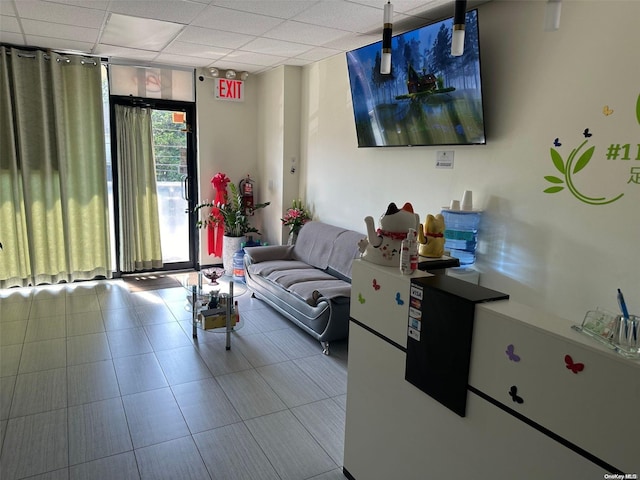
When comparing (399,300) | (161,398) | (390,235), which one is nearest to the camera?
(399,300)

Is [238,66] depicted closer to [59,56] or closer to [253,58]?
[253,58]

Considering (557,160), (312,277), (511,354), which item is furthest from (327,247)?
(511,354)

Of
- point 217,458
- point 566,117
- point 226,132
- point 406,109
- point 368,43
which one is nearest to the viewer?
point 217,458

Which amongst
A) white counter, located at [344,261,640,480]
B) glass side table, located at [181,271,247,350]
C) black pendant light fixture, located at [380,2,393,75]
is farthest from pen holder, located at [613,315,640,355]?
glass side table, located at [181,271,247,350]

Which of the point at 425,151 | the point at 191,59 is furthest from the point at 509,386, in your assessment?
the point at 191,59

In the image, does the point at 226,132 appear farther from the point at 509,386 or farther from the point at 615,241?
the point at 509,386

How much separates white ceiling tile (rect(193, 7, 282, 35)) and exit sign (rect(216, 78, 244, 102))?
200cm

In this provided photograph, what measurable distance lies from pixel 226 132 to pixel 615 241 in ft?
16.0

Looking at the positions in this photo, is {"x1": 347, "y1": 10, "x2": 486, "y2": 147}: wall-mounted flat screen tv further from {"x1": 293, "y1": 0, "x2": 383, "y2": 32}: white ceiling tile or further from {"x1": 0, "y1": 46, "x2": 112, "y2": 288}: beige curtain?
{"x1": 0, "y1": 46, "x2": 112, "y2": 288}: beige curtain

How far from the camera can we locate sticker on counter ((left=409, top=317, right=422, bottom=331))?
5.72 ft

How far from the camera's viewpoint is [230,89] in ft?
19.7

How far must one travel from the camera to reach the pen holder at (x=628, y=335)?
1.16 m

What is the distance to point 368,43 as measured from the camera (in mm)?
4207

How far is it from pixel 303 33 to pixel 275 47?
655mm
